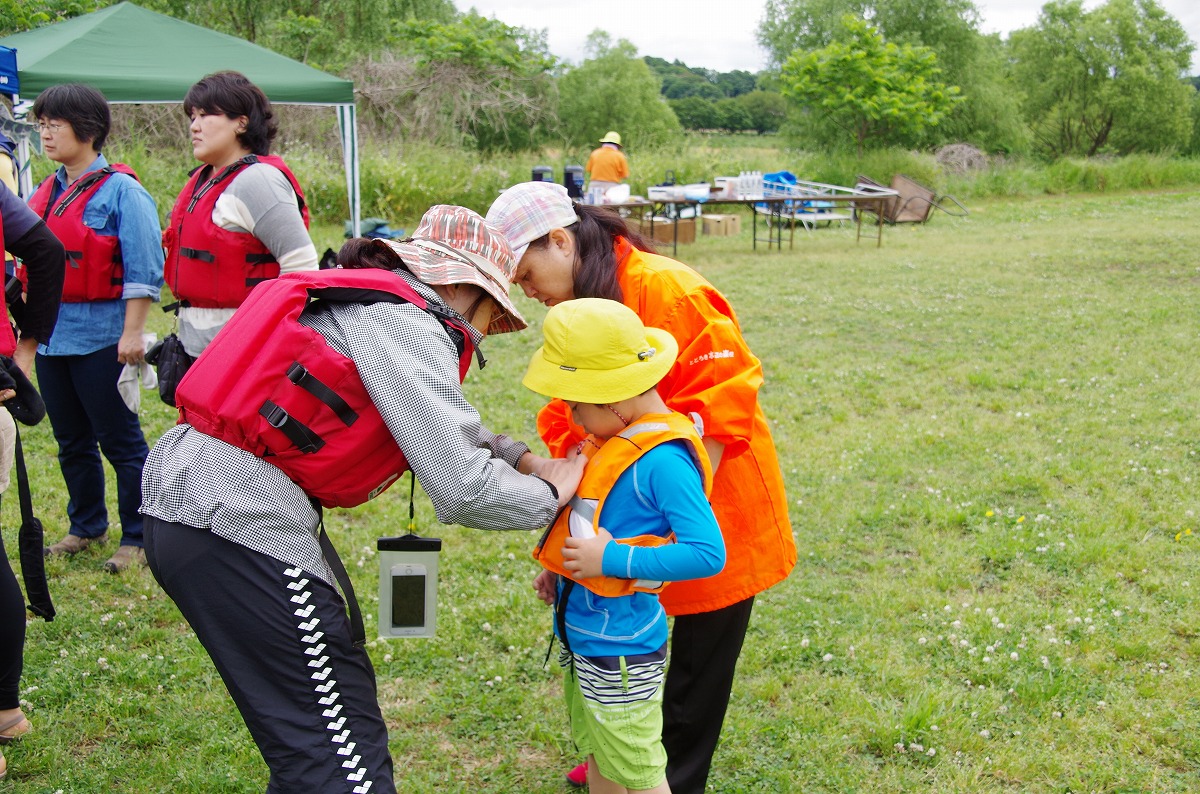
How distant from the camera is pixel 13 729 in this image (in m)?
3.13

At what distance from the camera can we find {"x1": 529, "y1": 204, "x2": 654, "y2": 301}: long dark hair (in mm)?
2383

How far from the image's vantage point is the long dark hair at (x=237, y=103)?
12.1 feet

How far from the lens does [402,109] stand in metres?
22.7

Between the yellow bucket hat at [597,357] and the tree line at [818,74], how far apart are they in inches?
524

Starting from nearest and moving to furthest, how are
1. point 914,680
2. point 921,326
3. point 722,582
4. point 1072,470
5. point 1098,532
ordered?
point 722,582
point 914,680
point 1098,532
point 1072,470
point 921,326

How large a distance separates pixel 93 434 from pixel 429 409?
10.6 feet

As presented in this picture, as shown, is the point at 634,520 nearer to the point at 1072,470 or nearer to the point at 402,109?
the point at 1072,470

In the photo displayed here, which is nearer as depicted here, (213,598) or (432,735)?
(213,598)

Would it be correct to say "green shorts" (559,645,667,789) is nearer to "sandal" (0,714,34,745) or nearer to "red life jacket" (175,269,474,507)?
"red life jacket" (175,269,474,507)

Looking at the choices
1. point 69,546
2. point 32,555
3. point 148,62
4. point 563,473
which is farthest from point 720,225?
point 563,473

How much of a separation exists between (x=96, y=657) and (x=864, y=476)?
13.1ft

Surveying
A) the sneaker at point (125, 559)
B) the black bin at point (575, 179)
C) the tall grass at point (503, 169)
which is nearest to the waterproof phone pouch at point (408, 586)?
the sneaker at point (125, 559)

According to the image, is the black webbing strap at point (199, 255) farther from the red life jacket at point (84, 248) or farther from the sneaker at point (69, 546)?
the sneaker at point (69, 546)

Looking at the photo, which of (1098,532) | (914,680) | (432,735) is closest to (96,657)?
(432,735)
